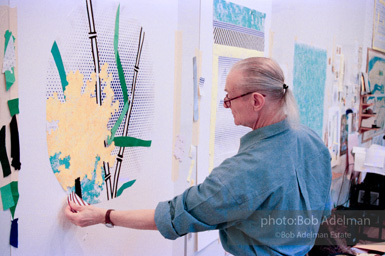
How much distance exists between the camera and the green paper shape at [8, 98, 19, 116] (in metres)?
1.05

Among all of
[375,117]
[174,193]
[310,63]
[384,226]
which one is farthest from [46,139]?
[375,117]

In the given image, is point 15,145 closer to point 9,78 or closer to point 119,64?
point 9,78

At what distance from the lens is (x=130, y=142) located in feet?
4.87

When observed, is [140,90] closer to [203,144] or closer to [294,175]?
[203,144]

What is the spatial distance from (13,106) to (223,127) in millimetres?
1200

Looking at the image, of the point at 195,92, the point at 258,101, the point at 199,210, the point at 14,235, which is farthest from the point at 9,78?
the point at 195,92

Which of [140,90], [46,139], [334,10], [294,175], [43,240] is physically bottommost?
[43,240]

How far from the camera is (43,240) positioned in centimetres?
119

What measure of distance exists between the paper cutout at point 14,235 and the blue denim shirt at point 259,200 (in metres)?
0.40

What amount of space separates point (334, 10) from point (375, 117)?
1825mm

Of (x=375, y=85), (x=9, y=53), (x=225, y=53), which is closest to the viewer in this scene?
(x=9, y=53)

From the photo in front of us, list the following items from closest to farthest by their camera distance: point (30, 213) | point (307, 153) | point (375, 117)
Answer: point (30, 213) → point (307, 153) → point (375, 117)

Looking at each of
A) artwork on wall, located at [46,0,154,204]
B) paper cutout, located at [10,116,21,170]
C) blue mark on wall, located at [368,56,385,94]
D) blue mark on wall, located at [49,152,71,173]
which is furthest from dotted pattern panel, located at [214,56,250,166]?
blue mark on wall, located at [368,56,385,94]

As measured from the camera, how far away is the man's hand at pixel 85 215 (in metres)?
1.24
